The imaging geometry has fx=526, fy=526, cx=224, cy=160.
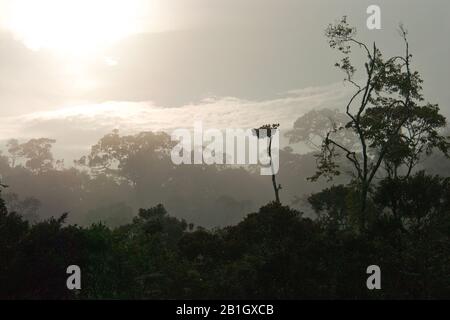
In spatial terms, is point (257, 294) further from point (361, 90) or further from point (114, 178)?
point (114, 178)

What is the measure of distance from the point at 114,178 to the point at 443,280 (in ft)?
272

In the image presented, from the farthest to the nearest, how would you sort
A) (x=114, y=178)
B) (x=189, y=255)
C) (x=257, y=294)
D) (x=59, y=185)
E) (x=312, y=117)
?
(x=312, y=117) → (x=114, y=178) → (x=59, y=185) → (x=189, y=255) → (x=257, y=294)

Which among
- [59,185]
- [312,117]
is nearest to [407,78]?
[59,185]

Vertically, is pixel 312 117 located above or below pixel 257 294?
above

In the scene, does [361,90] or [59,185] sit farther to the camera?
[59,185]

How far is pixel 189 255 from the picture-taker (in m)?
17.8

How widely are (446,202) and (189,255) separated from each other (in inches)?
500

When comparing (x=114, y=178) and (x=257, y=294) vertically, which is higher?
(x=114, y=178)

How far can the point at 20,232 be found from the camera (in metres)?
15.3
